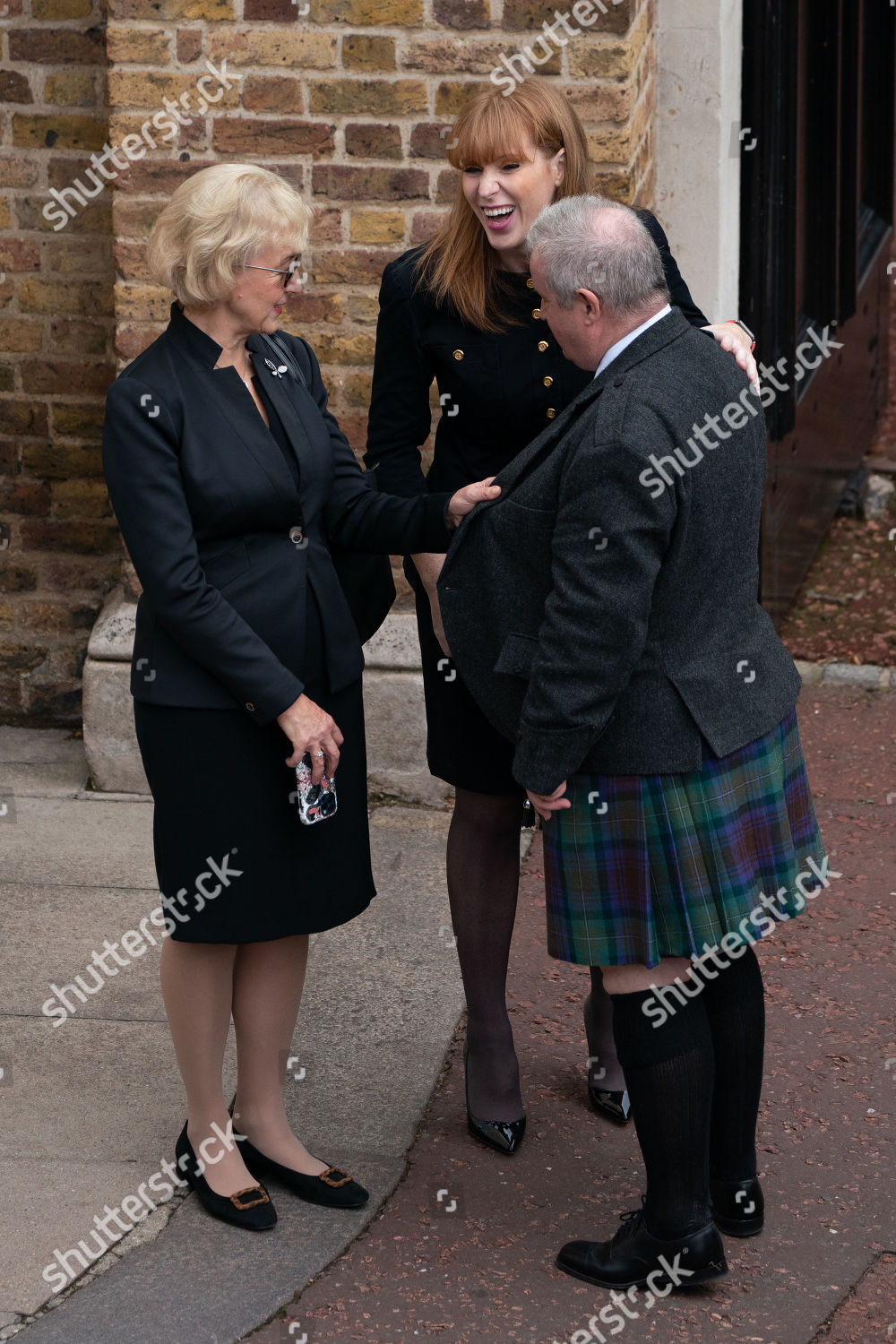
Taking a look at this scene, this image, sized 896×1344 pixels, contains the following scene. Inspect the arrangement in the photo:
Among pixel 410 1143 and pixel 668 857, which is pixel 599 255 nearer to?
pixel 668 857

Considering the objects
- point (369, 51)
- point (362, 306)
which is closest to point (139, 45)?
point (369, 51)

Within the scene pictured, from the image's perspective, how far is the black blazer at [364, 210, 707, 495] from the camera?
3398 millimetres

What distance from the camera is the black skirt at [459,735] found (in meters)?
3.49

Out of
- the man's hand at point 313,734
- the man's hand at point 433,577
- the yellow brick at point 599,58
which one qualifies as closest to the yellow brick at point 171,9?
the yellow brick at point 599,58

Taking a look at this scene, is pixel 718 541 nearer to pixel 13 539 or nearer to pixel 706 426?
pixel 706 426

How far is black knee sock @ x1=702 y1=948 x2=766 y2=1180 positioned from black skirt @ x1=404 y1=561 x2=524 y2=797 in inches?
24.6

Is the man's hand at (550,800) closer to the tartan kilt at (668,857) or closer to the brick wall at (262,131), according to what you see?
the tartan kilt at (668,857)

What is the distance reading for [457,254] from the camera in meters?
3.41

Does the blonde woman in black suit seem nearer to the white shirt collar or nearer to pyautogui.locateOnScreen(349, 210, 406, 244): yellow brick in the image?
the white shirt collar

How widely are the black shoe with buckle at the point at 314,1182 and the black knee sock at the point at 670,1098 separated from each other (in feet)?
2.02

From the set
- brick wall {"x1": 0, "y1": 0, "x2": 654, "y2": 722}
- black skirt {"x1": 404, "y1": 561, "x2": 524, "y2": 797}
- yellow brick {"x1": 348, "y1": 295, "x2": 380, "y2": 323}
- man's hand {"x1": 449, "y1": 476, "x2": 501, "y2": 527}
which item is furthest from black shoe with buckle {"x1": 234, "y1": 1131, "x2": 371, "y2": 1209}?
yellow brick {"x1": 348, "y1": 295, "x2": 380, "y2": 323}

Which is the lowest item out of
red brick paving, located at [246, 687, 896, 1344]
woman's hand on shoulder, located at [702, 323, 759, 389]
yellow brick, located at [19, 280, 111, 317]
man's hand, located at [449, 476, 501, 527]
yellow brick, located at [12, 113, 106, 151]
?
red brick paving, located at [246, 687, 896, 1344]

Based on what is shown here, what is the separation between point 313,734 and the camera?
3055 millimetres

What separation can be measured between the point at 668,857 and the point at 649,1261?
762mm
